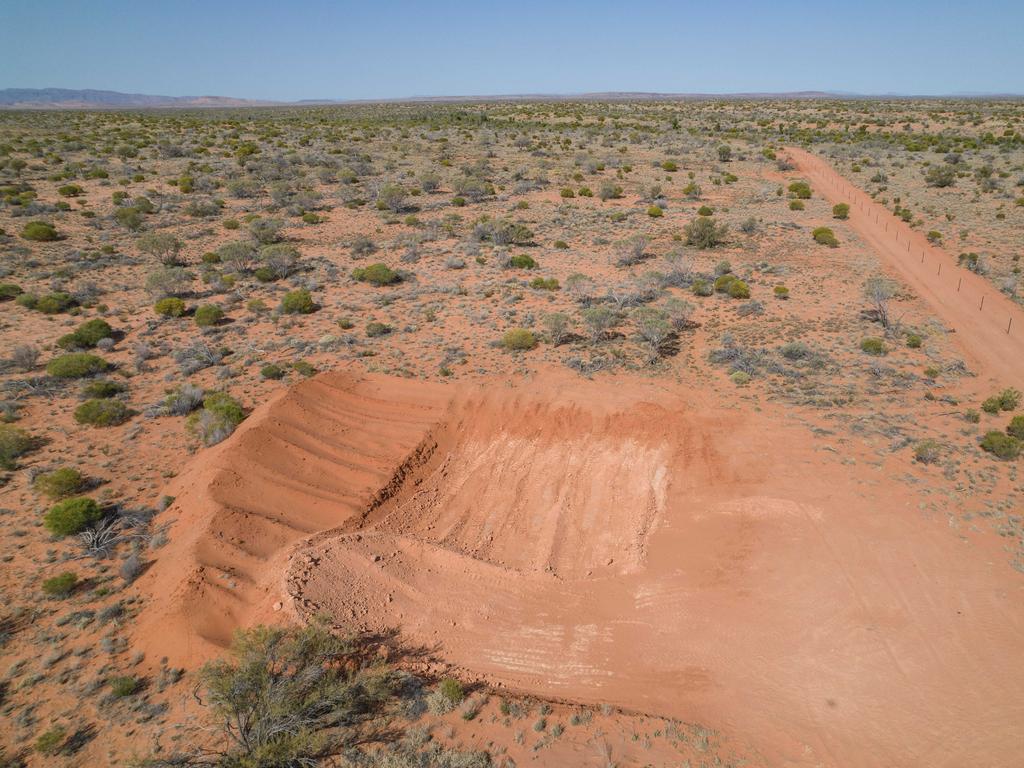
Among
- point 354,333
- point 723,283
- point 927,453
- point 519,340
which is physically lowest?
point 927,453

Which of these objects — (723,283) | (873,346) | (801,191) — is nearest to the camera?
(873,346)

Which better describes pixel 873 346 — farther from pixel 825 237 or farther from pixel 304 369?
pixel 304 369

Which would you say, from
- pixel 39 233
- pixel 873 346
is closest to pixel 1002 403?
pixel 873 346

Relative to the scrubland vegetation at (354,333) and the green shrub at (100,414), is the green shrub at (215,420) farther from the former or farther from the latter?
the green shrub at (100,414)

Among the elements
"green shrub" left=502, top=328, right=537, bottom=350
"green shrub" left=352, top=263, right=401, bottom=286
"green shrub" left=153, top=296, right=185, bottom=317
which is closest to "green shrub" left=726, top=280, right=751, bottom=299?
"green shrub" left=502, top=328, right=537, bottom=350

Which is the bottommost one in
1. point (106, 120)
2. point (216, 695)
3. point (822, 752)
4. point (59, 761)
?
point (822, 752)

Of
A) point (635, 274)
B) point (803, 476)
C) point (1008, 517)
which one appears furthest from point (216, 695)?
point (635, 274)

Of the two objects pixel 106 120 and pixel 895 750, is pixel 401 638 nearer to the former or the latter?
pixel 895 750
